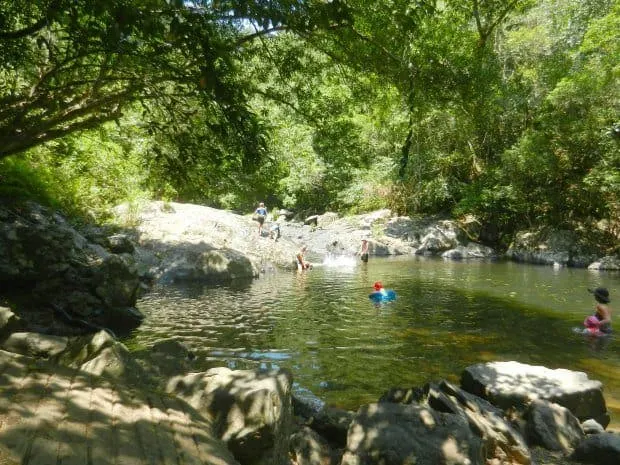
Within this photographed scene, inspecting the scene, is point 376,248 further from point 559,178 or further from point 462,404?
point 462,404

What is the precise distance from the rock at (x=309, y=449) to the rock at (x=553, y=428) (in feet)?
7.92

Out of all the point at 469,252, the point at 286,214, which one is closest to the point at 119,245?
the point at 469,252

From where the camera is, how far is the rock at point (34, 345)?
4953 millimetres

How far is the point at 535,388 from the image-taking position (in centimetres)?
603

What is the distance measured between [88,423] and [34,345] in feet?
8.71

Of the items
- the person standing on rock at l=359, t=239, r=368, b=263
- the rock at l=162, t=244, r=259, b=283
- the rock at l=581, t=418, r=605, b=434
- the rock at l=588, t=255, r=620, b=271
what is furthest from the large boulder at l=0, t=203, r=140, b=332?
the rock at l=588, t=255, r=620, b=271

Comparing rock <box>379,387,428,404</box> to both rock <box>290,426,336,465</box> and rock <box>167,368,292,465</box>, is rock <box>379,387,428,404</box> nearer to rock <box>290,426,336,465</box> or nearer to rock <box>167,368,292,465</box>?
rock <box>290,426,336,465</box>

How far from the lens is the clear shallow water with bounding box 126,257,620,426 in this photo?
7.62 metres

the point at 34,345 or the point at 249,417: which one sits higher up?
the point at 34,345

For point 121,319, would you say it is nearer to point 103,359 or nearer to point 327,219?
point 103,359

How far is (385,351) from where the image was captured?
28.2ft

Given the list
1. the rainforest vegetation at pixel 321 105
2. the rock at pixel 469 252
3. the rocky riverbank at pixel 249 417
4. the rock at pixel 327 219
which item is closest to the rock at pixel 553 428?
the rocky riverbank at pixel 249 417

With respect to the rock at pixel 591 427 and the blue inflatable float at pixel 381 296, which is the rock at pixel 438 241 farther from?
the rock at pixel 591 427

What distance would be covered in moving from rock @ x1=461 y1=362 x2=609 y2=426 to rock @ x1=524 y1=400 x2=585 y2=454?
0.45 metres
